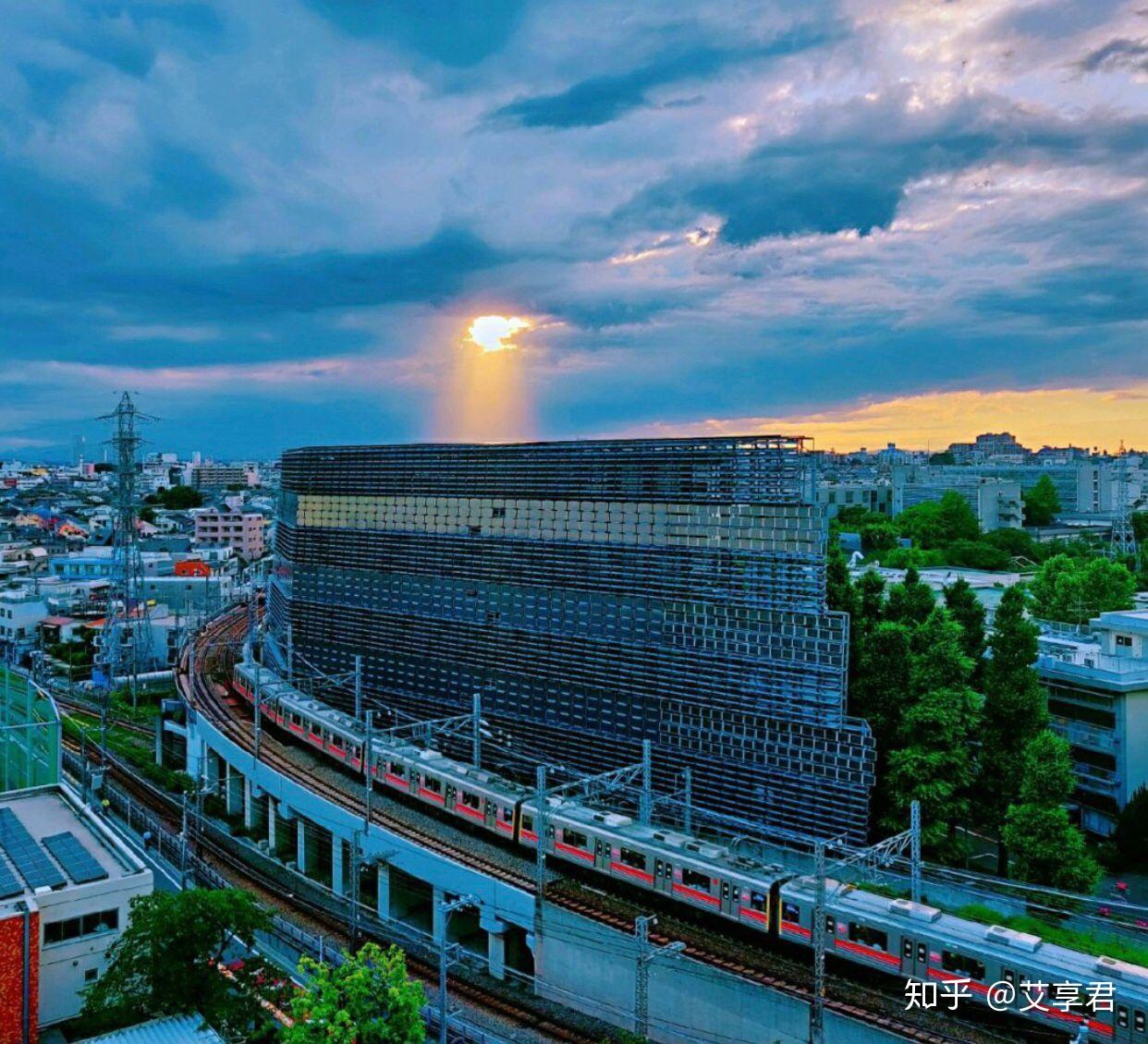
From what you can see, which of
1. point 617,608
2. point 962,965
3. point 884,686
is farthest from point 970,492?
point 962,965

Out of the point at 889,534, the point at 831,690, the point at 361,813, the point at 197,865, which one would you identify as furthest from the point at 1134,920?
the point at 889,534

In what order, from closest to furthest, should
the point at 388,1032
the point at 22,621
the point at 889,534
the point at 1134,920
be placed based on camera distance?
the point at 388,1032
the point at 1134,920
the point at 22,621
the point at 889,534

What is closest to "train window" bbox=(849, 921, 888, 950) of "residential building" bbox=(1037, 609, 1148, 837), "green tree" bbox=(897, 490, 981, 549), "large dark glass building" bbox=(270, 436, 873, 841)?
Answer: "large dark glass building" bbox=(270, 436, 873, 841)

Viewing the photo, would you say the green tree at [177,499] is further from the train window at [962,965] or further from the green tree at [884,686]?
the train window at [962,965]

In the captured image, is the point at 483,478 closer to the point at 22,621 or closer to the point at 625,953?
the point at 625,953

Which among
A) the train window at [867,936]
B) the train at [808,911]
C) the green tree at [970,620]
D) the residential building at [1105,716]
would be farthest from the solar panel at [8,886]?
the residential building at [1105,716]

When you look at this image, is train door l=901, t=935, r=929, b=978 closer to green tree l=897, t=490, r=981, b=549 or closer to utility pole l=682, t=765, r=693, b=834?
utility pole l=682, t=765, r=693, b=834

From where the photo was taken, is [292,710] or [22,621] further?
[22,621]
